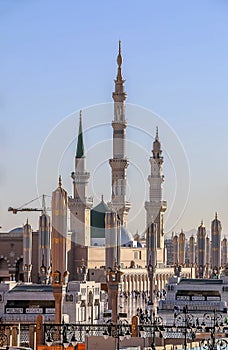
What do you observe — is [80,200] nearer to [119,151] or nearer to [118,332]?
[119,151]

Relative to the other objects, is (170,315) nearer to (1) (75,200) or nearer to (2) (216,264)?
(2) (216,264)

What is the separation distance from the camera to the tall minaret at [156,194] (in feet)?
262

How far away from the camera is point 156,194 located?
80.8 meters

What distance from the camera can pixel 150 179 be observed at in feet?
266

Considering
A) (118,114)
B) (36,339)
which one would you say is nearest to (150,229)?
(118,114)

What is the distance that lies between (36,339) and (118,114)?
4695 centimetres

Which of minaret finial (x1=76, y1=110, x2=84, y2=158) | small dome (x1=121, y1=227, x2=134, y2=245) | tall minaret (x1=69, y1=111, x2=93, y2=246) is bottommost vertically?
small dome (x1=121, y1=227, x2=134, y2=245)

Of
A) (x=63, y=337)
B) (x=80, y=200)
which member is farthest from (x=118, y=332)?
(x=80, y=200)

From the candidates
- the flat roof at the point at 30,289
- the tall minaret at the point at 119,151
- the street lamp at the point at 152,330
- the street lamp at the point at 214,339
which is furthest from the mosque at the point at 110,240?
the street lamp at the point at 214,339

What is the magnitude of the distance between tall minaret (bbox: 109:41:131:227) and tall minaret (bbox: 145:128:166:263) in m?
2.03

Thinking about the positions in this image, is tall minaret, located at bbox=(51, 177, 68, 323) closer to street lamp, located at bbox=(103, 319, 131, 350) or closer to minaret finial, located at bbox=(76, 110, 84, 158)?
minaret finial, located at bbox=(76, 110, 84, 158)

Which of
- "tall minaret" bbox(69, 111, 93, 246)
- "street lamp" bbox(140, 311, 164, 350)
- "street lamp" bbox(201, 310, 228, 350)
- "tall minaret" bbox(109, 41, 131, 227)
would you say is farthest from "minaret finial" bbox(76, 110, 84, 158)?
"street lamp" bbox(201, 310, 228, 350)

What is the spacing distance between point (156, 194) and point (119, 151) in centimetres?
711

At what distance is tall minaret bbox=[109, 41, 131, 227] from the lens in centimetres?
7438
